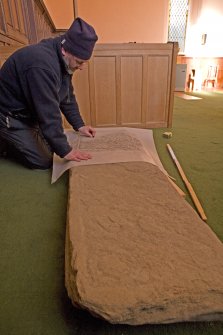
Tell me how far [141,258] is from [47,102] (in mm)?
851

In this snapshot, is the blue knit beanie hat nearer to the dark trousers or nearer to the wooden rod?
the dark trousers

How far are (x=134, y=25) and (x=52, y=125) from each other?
18.4 ft

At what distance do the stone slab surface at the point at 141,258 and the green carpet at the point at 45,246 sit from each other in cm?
7

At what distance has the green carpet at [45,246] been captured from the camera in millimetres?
592

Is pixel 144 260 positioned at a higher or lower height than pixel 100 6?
lower

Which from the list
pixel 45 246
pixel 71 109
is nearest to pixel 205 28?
pixel 71 109

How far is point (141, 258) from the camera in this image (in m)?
0.66

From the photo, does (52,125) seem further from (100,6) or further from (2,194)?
(100,6)

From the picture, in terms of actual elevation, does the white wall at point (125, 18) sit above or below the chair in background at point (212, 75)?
above

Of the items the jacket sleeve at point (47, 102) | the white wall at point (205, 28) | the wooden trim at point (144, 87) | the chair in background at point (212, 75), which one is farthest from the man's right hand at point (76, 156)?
the white wall at point (205, 28)

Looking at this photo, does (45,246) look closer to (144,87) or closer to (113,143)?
(113,143)

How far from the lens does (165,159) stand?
66.0 inches

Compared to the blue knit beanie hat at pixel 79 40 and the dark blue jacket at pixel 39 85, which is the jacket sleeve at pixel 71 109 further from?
the blue knit beanie hat at pixel 79 40

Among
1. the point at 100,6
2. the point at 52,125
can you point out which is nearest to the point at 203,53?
the point at 100,6
